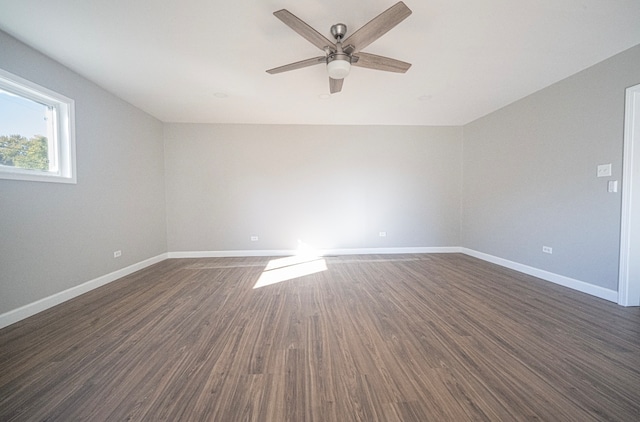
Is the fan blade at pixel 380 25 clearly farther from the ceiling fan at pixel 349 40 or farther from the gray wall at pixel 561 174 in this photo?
the gray wall at pixel 561 174

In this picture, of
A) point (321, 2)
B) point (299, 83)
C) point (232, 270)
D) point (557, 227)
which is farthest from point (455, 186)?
point (232, 270)

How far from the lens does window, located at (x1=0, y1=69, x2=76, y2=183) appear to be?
2.10 metres

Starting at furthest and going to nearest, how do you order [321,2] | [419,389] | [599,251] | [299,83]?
1. [299,83]
2. [599,251]
3. [321,2]
4. [419,389]

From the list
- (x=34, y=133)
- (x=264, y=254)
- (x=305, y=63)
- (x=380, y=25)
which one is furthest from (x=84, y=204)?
(x=380, y=25)

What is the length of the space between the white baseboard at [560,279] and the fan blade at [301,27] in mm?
3920

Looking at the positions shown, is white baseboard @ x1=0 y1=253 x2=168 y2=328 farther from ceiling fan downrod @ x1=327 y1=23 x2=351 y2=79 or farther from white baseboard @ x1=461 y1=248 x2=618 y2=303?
white baseboard @ x1=461 y1=248 x2=618 y2=303

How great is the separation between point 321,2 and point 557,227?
390 cm

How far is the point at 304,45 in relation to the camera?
223cm

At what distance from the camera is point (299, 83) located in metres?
2.93

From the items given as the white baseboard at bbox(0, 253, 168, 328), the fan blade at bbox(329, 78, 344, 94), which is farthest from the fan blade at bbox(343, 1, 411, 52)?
the white baseboard at bbox(0, 253, 168, 328)

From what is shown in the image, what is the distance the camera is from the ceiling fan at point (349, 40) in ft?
5.25

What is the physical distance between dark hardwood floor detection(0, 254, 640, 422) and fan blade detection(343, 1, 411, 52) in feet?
7.98

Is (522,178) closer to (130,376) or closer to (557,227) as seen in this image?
(557,227)

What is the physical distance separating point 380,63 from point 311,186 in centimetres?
278
